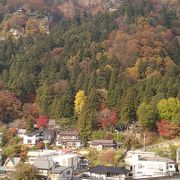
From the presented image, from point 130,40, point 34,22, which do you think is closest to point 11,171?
point 130,40

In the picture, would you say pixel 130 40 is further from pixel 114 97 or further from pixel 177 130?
pixel 177 130

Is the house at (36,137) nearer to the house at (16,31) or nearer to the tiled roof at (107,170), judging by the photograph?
the tiled roof at (107,170)

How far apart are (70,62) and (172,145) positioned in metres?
14.3

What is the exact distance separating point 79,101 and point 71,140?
12.5 ft

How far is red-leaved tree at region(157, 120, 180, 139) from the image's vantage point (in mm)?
30469

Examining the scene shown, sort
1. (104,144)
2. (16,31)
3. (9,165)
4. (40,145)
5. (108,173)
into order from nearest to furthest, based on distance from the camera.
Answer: (108,173), (9,165), (104,144), (40,145), (16,31)

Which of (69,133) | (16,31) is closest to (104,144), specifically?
(69,133)

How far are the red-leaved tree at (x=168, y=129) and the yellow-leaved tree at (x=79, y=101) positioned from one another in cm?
644

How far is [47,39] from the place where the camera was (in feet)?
146

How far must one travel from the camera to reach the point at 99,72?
124 feet

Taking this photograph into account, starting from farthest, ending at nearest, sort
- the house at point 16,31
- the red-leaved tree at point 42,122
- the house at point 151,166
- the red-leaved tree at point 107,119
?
the house at point 16,31 → the red-leaved tree at point 42,122 → the red-leaved tree at point 107,119 → the house at point 151,166

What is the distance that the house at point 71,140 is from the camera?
32.2 metres

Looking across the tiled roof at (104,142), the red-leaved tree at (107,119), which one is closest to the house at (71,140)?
the tiled roof at (104,142)

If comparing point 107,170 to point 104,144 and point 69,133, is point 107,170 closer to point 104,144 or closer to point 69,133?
point 104,144
